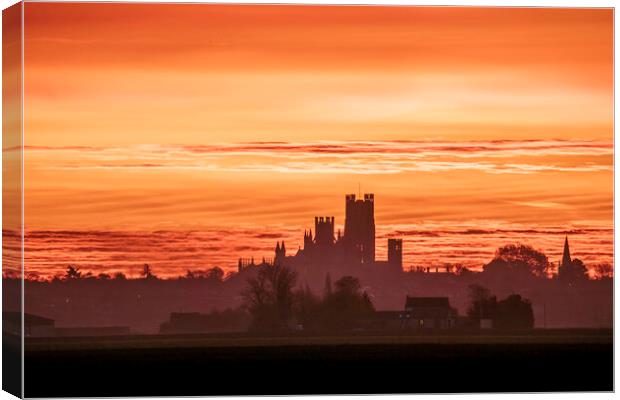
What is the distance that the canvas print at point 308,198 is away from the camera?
49.6ft

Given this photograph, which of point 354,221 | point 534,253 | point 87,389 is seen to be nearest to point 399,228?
point 354,221

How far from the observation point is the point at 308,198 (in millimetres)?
15570

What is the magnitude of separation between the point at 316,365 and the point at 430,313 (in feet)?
4.63

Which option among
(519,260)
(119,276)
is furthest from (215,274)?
(519,260)

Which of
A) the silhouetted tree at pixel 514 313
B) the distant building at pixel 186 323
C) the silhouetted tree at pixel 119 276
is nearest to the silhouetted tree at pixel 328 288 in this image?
the distant building at pixel 186 323

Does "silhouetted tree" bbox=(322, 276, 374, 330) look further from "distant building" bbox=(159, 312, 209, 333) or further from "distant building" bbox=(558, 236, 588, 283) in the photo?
"distant building" bbox=(558, 236, 588, 283)

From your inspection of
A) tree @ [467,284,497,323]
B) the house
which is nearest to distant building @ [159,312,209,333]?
the house

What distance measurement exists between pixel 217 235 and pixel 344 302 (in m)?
1.58

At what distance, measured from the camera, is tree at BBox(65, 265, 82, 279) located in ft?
49.7

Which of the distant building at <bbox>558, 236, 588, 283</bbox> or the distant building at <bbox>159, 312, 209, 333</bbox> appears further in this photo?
Answer: the distant building at <bbox>558, 236, 588, 283</bbox>

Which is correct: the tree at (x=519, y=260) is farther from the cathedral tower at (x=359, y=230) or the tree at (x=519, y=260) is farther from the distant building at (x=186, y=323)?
the distant building at (x=186, y=323)

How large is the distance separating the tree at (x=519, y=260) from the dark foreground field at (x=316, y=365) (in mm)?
785

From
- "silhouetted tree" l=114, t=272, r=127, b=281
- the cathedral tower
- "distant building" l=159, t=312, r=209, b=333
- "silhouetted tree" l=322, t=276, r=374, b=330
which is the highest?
the cathedral tower

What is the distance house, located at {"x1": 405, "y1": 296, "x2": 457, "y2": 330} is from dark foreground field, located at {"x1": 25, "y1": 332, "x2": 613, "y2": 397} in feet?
0.56
